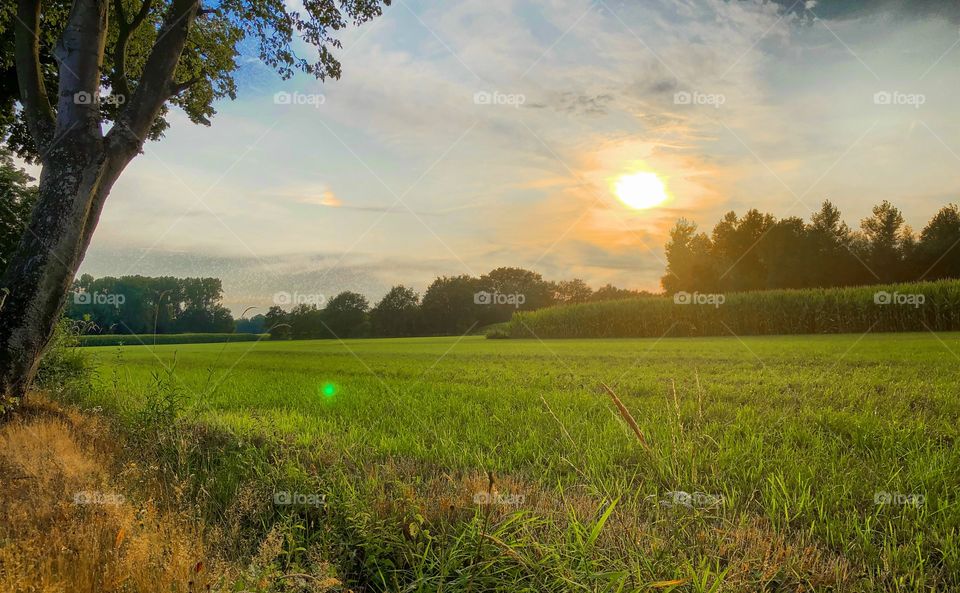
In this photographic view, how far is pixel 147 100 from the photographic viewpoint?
794cm

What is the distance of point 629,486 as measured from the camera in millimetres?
3932

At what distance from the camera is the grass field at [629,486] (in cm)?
281

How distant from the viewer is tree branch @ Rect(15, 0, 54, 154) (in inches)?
312

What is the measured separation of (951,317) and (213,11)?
3093 cm

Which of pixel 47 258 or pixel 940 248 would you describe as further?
pixel 940 248

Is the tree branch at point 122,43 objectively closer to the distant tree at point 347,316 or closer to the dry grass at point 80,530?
the dry grass at point 80,530

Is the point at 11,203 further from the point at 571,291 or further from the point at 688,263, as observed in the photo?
the point at 688,263
